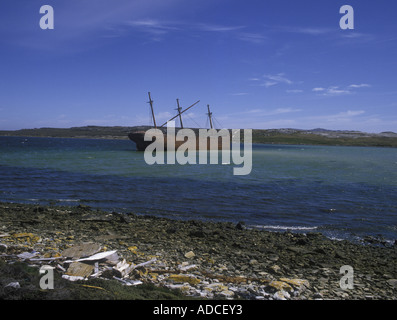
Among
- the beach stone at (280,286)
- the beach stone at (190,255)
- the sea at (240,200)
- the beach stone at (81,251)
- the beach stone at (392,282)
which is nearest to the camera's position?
the beach stone at (280,286)

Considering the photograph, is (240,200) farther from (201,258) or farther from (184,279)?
(184,279)

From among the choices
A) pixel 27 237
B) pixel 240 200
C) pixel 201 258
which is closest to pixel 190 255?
pixel 201 258

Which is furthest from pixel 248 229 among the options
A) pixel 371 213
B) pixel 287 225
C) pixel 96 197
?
pixel 96 197

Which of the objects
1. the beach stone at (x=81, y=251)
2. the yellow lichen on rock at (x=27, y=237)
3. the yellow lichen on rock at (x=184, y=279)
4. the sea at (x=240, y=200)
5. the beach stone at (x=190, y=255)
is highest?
the beach stone at (x=81, y=251)

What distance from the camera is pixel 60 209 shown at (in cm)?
1155

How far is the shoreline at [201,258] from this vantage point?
4820 mm

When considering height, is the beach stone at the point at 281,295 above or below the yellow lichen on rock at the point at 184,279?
below

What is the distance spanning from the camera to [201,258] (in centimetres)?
652

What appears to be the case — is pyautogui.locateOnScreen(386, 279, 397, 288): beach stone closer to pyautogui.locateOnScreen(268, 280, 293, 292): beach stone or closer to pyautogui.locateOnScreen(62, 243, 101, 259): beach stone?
pyautogui.locateOnScreen(268, 280, 293, 292): beach stone

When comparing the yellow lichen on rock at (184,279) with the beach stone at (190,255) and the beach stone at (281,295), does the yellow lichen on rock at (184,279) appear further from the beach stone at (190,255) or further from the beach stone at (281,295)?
the beach stone at (281,295)

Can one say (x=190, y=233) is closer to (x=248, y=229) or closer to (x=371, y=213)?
(x=248, y=229)

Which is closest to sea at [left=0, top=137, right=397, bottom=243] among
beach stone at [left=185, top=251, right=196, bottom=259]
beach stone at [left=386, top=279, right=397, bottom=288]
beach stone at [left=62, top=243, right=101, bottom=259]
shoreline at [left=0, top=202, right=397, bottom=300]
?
shoreline at [left=0, top=202, right=397, bottom=300]

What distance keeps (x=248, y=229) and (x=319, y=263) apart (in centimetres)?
327

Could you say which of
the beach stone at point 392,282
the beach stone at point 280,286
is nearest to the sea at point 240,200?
the beach stone at point 392,282
